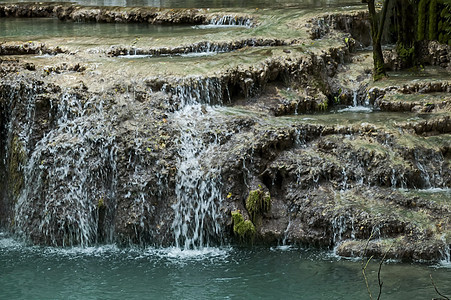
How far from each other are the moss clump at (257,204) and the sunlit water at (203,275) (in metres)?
0.55

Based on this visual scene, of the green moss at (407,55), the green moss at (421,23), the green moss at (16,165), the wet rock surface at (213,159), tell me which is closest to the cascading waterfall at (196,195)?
the wet rock surface at (213,159)

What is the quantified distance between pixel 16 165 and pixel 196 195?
10.7ft

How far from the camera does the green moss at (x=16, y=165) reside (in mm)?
10516

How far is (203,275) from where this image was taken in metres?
8.62

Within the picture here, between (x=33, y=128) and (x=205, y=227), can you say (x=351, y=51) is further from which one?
(x=33, y=128)

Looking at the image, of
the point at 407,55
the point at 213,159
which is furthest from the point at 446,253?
the point at 407,55

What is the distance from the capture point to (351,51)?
13664mm

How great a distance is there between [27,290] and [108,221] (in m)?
1.86

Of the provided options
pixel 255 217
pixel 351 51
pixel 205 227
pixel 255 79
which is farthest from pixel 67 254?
pixel 351 51

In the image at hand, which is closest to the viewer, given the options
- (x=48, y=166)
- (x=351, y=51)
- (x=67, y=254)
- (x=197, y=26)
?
(x=67, y=254)

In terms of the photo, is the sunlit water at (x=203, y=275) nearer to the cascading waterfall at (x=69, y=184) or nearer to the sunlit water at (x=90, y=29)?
the cascading waterfall at (x=69, y=184)

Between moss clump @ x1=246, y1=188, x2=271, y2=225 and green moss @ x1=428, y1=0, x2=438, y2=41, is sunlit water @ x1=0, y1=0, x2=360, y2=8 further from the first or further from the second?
moss clump @ x1=246, y1=188, x2=271, y2=225

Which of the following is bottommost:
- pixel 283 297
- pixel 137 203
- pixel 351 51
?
pixel 283 297

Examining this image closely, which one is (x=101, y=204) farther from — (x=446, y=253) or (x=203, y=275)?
(x=446, y=253)
